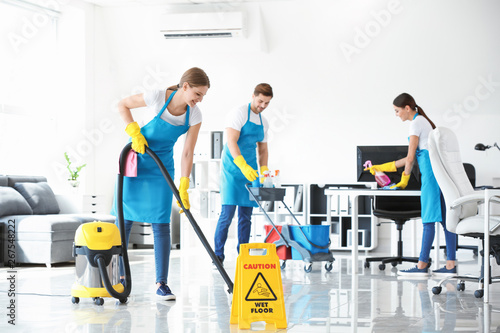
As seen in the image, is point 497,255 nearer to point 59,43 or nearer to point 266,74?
point 266,74

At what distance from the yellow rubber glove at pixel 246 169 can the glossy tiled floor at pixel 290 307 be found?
757 millimetres

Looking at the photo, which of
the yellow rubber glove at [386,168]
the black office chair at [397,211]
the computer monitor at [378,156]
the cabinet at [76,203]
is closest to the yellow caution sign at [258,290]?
the yellow rubber glove at [386,168]

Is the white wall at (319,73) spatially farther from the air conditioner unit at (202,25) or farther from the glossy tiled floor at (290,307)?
the glossy tiled floor at (290,307)

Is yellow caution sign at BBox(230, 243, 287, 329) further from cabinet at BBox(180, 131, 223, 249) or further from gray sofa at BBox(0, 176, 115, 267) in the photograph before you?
cabinet at BBox(180, 131, 223, 249)

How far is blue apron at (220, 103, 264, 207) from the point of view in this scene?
502cm

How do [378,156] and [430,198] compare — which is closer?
[430,198]

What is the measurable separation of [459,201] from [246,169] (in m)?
1.55

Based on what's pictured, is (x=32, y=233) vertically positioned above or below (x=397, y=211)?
below

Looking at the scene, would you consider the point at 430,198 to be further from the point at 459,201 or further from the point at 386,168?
the point at 459,201

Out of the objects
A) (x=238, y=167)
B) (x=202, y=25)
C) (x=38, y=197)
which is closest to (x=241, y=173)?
(x=238, y=167)

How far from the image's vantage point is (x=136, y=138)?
3484mm

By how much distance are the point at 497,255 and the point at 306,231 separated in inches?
65.8

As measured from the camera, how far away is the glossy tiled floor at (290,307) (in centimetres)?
289

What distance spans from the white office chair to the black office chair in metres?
1.25
